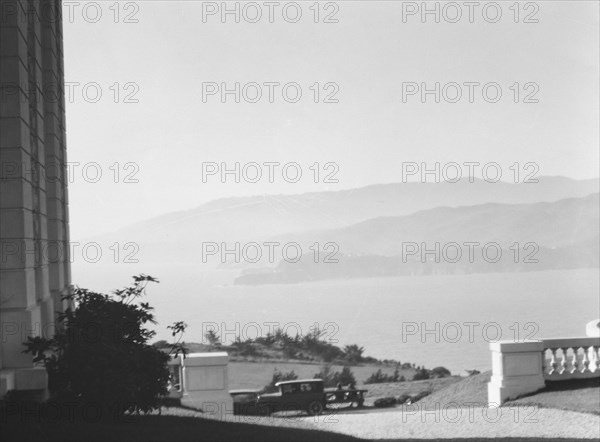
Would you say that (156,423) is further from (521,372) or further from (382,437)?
(521,372)

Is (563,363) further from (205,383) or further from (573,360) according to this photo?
(205,383)

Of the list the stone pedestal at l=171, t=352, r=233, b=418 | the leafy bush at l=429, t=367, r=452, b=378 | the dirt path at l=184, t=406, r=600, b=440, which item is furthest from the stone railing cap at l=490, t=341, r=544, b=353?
the leafy bush at l=429, t=367, r=452, b=378

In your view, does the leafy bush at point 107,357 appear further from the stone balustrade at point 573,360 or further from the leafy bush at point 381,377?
the leafy bush at point 381,377

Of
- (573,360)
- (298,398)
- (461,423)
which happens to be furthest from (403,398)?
(461,423)

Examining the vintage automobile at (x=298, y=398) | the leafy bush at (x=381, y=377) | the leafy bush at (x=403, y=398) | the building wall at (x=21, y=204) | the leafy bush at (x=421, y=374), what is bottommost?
the leafy bush at (x=421, y=374)

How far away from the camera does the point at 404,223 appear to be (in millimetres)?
76875

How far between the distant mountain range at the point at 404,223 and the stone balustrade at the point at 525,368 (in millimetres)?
41406

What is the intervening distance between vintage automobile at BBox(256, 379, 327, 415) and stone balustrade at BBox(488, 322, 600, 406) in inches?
199

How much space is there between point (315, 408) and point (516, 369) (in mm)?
5867

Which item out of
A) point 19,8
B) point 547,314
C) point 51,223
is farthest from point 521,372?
point 547,314

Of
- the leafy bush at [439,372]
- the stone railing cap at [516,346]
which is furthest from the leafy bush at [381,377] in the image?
the stone railing cap at [516,346]

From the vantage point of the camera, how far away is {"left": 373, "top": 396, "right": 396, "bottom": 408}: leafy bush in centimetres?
2239

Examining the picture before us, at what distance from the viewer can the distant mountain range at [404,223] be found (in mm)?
62531

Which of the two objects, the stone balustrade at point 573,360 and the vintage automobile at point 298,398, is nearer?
the stone balustrade at point 573,360
